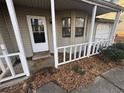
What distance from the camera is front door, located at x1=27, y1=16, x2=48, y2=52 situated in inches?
178

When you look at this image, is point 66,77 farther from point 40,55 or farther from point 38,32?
point 38,32

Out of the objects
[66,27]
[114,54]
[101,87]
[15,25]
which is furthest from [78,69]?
[66,27]

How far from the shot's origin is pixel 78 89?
2598mm

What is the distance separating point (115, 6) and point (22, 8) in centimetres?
476

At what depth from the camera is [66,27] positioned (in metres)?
5.33

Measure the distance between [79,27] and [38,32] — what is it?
2670mm

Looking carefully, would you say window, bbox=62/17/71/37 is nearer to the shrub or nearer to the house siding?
the house siding

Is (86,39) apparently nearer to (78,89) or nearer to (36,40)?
(36,40)

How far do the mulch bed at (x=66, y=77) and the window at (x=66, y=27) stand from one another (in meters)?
2.25

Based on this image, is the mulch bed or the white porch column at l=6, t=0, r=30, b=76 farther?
the mulch bed

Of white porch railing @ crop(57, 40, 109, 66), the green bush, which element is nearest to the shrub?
white porch railing @ crop(57, 40, 109, 66)

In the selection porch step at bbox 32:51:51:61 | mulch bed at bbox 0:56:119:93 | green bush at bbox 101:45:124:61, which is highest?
green bush at bbox 101:45:124:61

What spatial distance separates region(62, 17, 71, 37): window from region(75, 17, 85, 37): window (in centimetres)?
51

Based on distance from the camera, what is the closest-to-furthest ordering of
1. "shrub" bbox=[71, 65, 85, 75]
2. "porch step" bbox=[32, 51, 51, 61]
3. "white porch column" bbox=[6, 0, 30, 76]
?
"white porch column" bbox=[6, 0, 30, 76]
"shrub" bbox=[71, 65, 85, 75]
"porch step" bbox=[32, 51, 51, 61]
